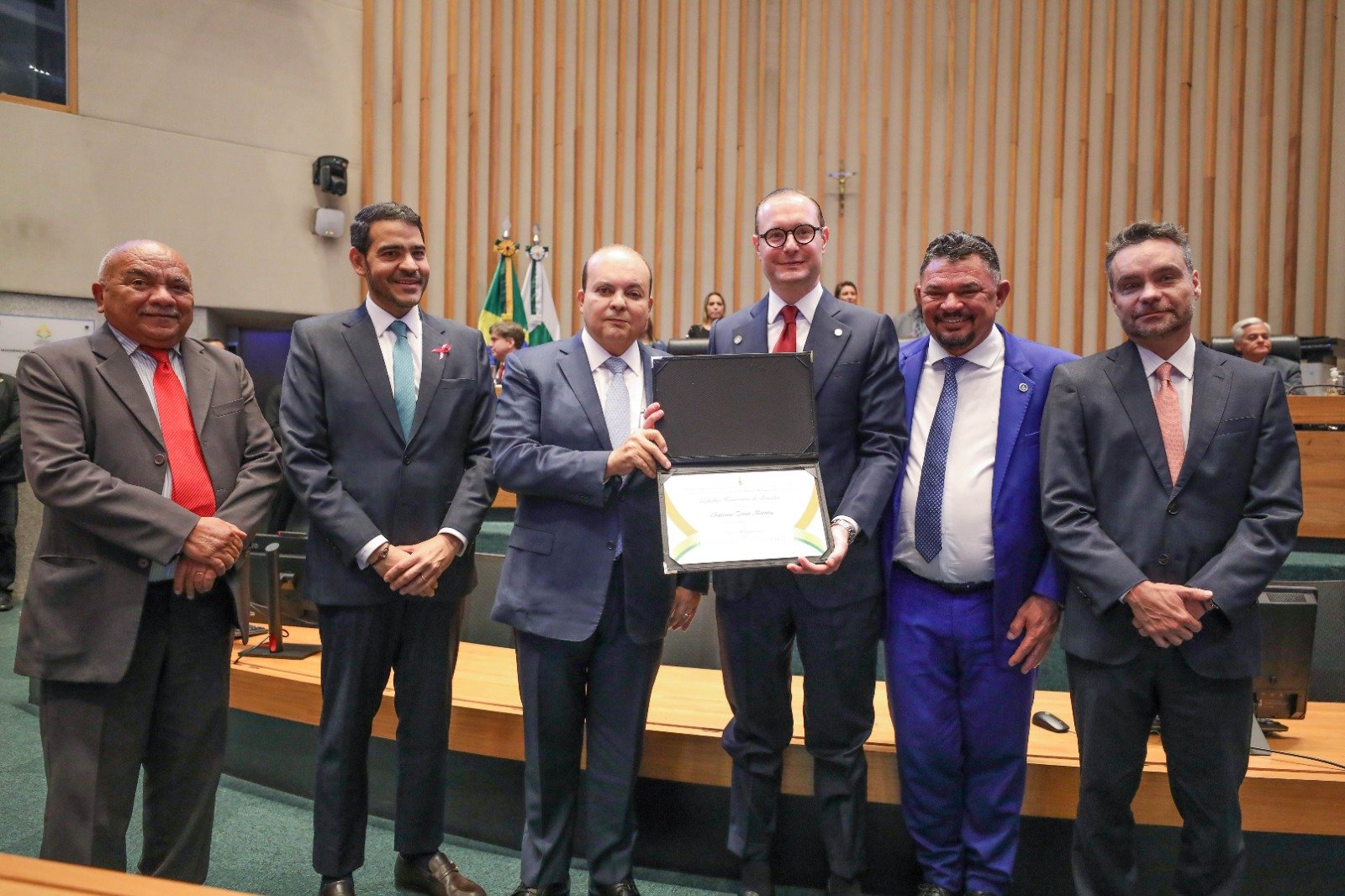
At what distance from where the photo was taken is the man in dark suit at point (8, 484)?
5371 millimetres

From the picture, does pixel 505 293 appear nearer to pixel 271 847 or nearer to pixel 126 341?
pixel 271 847

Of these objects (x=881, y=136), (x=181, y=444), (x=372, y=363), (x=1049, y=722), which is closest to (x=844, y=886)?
(x=1049, y=722)

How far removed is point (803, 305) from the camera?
7.06 feet

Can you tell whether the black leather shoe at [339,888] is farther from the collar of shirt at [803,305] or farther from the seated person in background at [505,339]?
the seated person in background at [505,339]

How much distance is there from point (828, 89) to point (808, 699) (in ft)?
21.2

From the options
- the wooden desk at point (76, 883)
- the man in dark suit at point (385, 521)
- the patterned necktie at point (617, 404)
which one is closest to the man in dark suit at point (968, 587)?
the patterned necktie at point (617, 404)

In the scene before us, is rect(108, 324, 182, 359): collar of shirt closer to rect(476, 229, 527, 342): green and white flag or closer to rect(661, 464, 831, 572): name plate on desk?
rect(661, 464, 831, 572): name plate on desk

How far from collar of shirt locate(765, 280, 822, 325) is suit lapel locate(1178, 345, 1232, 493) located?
0.77 meters

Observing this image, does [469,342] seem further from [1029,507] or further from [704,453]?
[1029,507]

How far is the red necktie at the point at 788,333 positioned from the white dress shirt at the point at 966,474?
0.32m

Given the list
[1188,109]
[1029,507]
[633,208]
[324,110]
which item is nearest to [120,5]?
[324,110]

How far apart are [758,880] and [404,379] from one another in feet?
4.51

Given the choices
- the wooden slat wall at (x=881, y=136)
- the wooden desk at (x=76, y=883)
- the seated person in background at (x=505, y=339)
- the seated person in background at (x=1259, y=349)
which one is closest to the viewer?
the wooden desk at (x=76, y=883)

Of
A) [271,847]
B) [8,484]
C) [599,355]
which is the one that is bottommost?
[271,847]
